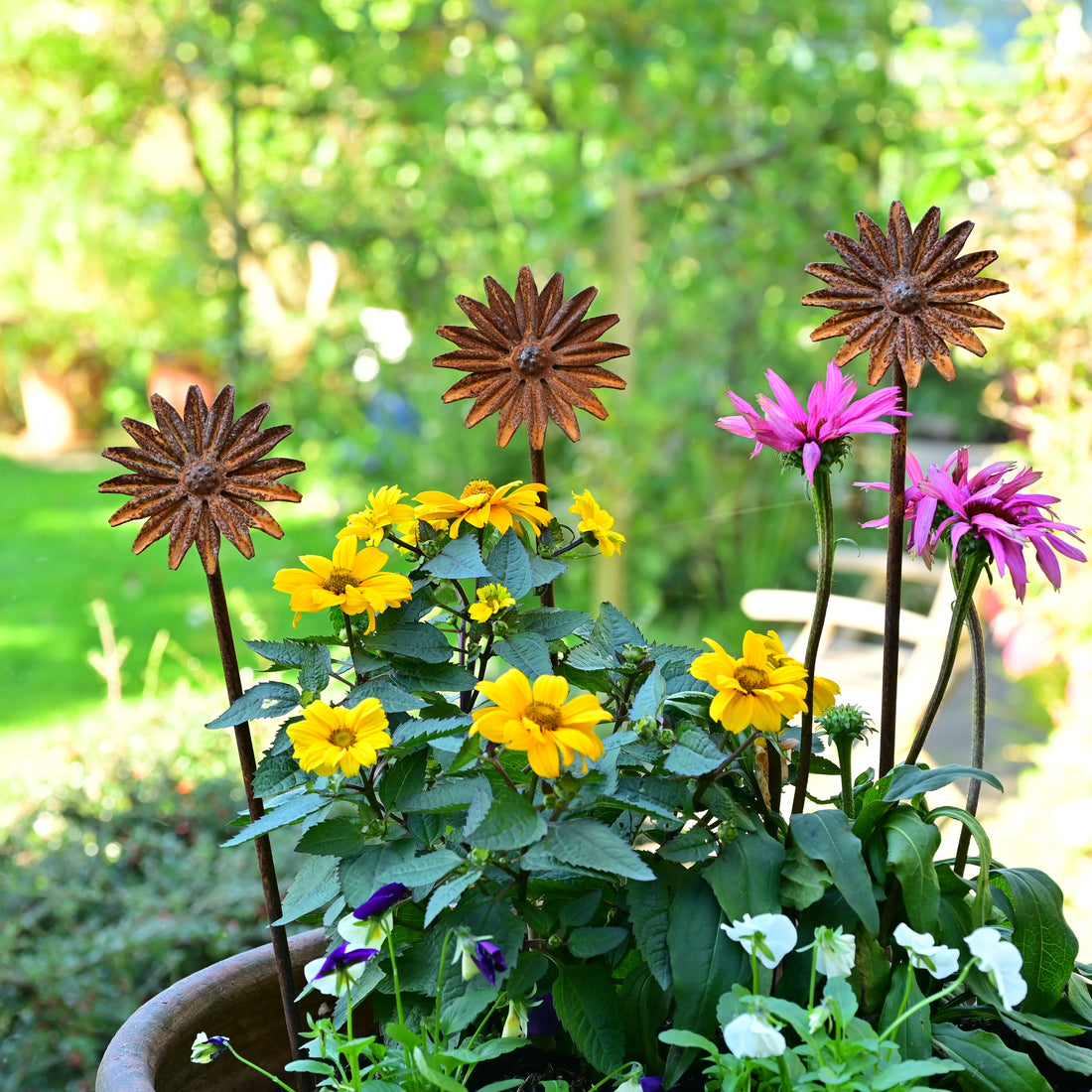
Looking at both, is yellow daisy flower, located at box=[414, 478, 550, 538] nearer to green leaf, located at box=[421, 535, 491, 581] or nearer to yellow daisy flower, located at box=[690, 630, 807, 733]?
green leaf, located at box=[421, 535, 491, 581]

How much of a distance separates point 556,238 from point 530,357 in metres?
2.16

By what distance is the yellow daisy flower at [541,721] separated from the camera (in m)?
0.57

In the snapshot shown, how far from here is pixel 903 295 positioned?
68 centimetres

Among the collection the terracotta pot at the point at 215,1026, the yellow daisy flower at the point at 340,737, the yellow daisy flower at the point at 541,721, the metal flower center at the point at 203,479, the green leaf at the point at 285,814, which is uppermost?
the metal flower center at the point at 203,479

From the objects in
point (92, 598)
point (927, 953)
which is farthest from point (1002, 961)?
point (92, 598)

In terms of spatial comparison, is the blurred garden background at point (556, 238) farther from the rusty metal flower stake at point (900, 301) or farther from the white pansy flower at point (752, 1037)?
the white pansy flower at point (752, 1037)

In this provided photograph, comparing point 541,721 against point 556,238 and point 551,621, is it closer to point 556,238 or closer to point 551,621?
point 551,621

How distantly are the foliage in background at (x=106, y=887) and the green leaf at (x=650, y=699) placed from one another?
955 millimetres

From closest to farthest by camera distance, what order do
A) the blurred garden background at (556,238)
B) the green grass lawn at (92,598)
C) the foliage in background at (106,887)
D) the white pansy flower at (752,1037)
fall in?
the white pansy flower at (752,1037) < the foliage in background at (106,887) < the blurred garden background at (556,238) < the green grass lawn at (92,598)

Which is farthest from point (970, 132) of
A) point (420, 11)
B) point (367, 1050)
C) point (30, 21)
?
point (30, 21)

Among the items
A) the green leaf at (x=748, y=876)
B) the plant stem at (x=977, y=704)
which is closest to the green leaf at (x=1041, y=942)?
the plant stem at (x=977, y=704)

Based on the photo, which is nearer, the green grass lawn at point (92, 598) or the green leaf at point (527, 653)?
the green leaf at point (527, 653)

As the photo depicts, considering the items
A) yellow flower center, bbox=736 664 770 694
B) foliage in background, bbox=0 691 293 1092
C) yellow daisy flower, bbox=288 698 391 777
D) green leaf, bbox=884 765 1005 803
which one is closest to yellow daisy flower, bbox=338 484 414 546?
yellow daisy flower, bbox=288 698 391 777

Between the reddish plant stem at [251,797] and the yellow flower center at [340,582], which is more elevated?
the yellow flower center at [340,582]
